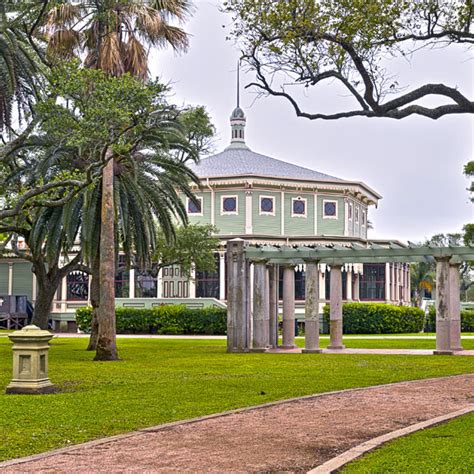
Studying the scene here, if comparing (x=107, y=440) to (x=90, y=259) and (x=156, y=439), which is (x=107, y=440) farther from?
(x=90, y=259)

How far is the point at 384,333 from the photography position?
45.8m

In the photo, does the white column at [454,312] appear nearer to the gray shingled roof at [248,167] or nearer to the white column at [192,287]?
the gray shingled roof at [248,167]

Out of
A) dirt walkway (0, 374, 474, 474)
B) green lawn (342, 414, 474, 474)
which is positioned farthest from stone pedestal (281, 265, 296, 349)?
green lawn (342, 414, 474, 474)

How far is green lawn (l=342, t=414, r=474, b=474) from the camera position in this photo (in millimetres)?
7812

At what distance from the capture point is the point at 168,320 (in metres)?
44.6

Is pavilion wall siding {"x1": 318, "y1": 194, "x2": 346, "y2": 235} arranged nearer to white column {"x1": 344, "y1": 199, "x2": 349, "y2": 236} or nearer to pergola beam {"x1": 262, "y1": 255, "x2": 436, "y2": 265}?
white column {"x1": 344, "y1": 199, "x2": 349, "y2": 236}

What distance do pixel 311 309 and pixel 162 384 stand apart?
Result: 12432mm

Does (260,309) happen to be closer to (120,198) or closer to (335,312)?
(335,312)

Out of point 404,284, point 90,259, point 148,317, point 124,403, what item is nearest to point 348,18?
point 124,403

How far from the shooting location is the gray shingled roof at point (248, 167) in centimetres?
5241

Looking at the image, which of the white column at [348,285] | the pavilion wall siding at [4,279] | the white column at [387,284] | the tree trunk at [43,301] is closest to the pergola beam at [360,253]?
the tree trunk at [43,301]

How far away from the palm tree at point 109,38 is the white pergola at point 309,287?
526 cm

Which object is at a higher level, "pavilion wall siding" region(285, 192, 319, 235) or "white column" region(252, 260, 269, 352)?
"pavilion wall siding" region(285, 192, 319, 235)

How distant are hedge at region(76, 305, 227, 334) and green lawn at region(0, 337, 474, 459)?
1637 centimetres
